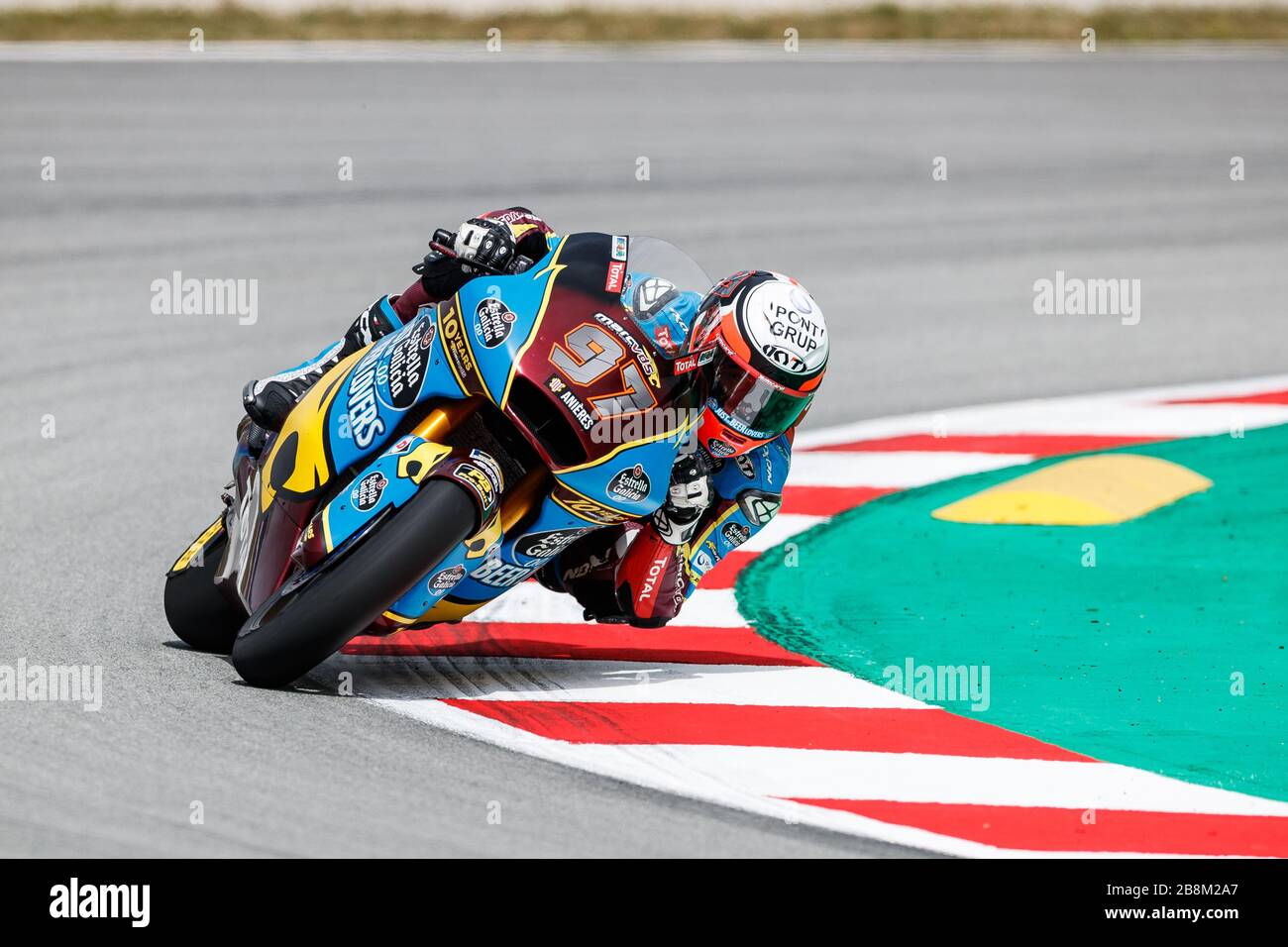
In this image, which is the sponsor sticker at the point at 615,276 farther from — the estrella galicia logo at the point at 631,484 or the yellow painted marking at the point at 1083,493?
the yellow painted marking at the point at 1083,493

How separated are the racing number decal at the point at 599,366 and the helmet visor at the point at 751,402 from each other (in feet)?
0.65

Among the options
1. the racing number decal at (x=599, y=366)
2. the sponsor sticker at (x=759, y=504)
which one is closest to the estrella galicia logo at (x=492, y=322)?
the racing number decal at (x=599, y=366)

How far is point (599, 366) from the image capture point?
214 inches

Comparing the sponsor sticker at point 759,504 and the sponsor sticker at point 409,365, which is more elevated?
the sponsor sticker at point 409,365

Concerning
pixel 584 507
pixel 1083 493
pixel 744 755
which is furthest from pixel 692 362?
pixel 1083 493

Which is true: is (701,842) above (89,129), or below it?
below

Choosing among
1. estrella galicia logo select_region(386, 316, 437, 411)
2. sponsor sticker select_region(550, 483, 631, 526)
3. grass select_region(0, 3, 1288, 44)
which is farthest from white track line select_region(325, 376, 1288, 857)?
grass select_region(0, 3, 1288, 44)

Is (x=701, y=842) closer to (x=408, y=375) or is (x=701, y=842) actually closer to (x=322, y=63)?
(x=408, y=375)

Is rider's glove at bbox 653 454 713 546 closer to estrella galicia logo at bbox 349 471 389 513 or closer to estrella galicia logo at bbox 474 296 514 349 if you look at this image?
estrella galicia logo at bbox 474 296 514 349

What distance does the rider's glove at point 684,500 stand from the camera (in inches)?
233

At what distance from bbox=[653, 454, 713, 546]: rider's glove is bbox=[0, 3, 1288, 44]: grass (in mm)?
15362

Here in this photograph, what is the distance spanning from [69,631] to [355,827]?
2088 mm

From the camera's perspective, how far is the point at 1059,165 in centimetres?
1648
